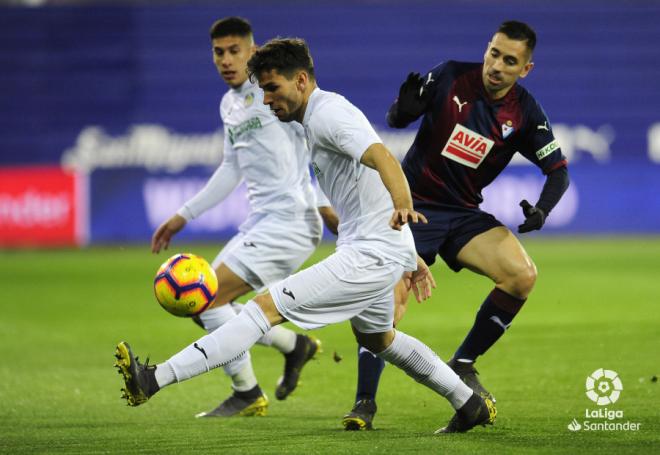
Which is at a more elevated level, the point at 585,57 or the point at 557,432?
the point at 585,57

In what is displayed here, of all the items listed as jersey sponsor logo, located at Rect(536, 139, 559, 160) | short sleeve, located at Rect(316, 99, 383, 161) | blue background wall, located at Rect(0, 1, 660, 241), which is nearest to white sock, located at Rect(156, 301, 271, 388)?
short sleeve, located at Rect(316, 99, 383, 161)

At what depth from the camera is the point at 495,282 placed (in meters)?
6.29

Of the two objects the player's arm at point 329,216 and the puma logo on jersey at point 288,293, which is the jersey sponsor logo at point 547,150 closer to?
the player's arm at point 329,216

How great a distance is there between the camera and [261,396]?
6.88 meters

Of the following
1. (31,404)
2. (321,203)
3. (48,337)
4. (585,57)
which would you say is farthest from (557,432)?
(585,57)

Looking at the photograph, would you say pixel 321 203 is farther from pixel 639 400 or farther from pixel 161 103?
pixel 161 103

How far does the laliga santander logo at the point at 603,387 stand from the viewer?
669 centimetres

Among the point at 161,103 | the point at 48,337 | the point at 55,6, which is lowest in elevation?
the point at 48,337

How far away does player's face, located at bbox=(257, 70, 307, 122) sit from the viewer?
5387mm

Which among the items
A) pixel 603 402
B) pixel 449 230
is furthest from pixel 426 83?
pixel 603 402

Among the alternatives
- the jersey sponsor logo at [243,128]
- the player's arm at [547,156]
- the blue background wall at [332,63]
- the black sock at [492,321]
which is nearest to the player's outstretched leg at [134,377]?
the black sock at [492,321]

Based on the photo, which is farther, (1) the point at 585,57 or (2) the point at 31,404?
(1) the point at 585,57

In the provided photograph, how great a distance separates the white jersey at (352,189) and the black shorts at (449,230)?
98cm

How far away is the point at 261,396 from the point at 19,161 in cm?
1619
